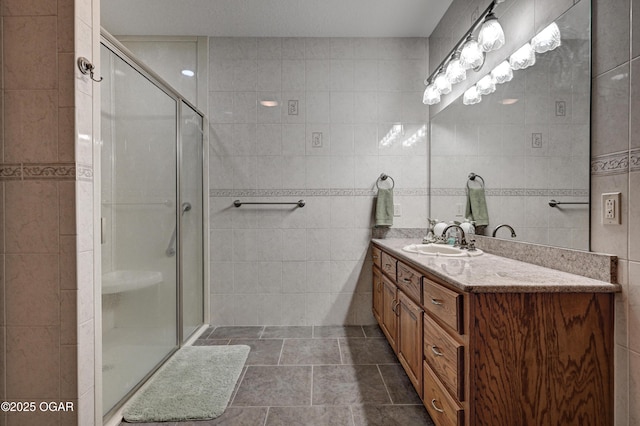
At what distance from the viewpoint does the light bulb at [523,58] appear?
1433 mm

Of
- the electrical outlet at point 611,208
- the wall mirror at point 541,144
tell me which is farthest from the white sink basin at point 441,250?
the electrical outlet at point 611,208

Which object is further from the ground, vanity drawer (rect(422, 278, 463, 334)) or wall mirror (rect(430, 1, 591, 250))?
wall mirror (rect(430, 1, 591, 250))

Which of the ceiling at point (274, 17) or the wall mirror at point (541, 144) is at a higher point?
the ceiling at point (274, 17)

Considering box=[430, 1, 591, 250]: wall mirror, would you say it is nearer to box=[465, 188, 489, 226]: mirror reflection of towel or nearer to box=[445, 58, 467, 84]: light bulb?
box=[465, 188, 489, 226]: mirror reflection of towel

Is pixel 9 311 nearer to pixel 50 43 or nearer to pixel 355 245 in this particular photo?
pixel 50 43

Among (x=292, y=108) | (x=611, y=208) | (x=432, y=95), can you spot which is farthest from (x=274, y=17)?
(x=611, y=208)

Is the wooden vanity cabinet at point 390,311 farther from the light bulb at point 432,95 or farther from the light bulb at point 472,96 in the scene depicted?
the light bulb at point 432,95

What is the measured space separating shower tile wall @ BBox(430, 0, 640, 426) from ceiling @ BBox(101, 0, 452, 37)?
4.87ft

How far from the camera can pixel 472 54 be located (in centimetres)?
179

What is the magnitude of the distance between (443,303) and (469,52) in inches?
58.0

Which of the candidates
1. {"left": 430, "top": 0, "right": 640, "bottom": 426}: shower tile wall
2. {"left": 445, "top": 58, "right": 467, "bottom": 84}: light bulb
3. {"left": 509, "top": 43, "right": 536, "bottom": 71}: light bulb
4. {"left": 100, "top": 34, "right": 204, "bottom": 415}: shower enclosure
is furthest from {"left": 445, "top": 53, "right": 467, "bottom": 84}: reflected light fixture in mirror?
{"left": 100, "top": 34, "right": 204, "bottom": 415}: shower enclosure

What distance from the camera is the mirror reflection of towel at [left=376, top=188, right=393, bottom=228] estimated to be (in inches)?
101

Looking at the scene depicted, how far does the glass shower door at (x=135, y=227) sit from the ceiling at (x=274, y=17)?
786mm

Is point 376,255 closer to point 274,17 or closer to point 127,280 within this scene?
point 127,280
